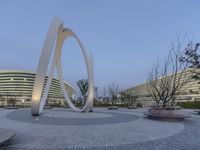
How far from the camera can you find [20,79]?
8394cm

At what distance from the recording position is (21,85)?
82812 mm

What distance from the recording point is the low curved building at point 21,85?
77312 millimetres

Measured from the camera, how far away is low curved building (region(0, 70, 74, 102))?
77.3 metres

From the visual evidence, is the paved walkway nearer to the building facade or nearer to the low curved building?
the building facade

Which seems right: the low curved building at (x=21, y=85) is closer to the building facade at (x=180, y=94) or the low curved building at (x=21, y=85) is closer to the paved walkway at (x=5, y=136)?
the building facade at (x=180, y=94)

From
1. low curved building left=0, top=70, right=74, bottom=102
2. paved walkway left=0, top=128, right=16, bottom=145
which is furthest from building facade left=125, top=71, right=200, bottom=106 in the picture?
paved walkway left=0, top=128, right=16, bottom=145

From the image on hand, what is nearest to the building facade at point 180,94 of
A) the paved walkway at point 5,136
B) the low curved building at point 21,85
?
the low curved building at point 21,85

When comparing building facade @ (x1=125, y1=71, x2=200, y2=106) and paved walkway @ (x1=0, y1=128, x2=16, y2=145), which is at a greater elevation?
building facade @ (x1=125, y1=71, x2=200, y2=106)

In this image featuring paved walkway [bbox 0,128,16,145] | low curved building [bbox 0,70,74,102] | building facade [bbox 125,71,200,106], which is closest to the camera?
paved walkway [bbox 0,128,16,145]

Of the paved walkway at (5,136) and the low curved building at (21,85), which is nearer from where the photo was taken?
the paved walkway at (5,136)

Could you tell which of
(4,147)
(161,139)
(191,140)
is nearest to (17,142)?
(4,147)

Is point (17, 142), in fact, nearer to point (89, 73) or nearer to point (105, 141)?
point (105, 141)

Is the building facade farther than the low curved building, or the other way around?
the low curved building

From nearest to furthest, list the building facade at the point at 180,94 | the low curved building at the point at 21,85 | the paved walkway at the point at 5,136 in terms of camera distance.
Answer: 1. the paved walkway at the point at 5,136
2. the building facade at the point at 180,94
3. the low curved building at the point at 21,85
